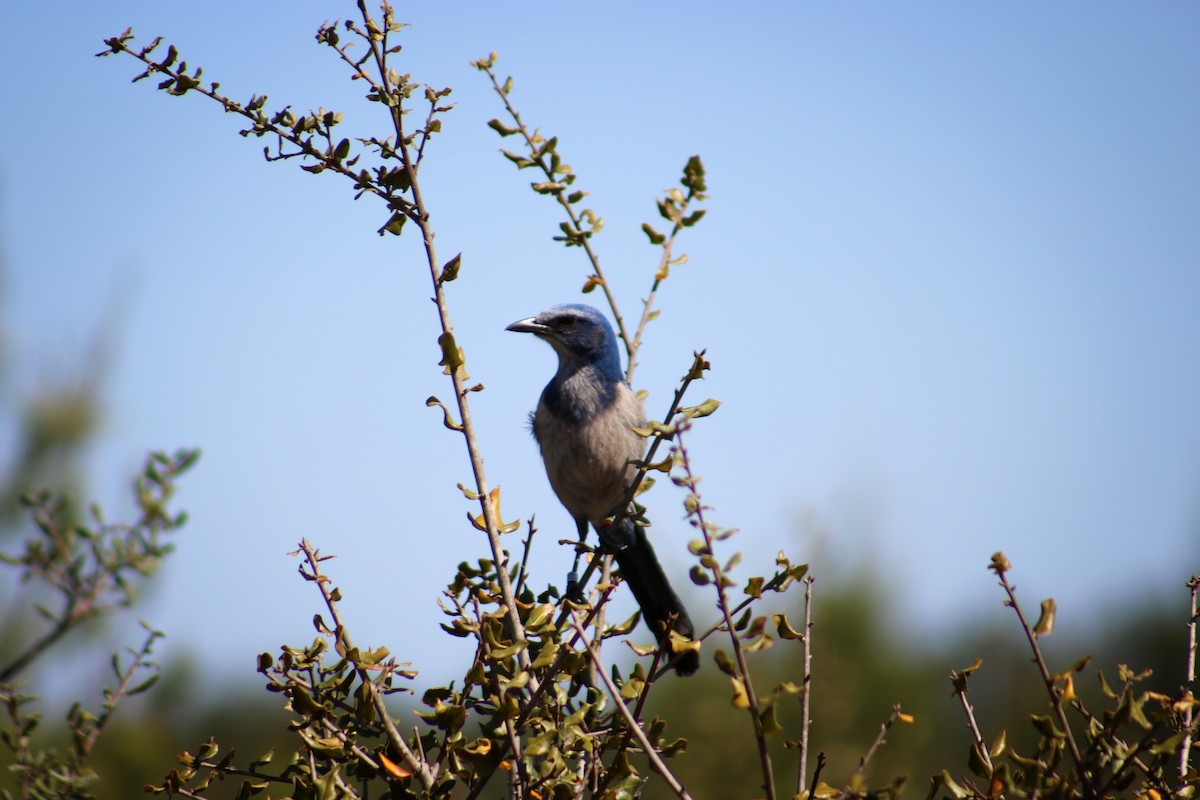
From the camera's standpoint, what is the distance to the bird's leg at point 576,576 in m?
2.60

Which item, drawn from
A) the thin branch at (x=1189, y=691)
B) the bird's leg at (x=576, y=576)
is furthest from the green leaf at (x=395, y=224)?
the thin branch at (x=1189, y=691)

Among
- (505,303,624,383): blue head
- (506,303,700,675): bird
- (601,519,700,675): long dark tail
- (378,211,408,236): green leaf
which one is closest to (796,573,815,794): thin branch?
(378,211,408,236): green leaf

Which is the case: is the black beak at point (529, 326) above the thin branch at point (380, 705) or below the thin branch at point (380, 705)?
above

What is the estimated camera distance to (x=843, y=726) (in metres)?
12.2

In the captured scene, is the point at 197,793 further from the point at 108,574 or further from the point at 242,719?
the point at 242,719

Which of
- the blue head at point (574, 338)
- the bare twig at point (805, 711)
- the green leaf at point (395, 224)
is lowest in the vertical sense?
the bare twig at point (805, 711)

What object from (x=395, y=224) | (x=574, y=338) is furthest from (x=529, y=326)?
(x=395, y=224)

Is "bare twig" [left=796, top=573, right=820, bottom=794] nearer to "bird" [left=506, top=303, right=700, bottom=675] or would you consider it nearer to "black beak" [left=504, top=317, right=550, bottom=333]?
"bird" [left=506, top=303, right=700, bottom=675]

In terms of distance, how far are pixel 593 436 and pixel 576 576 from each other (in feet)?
3.40

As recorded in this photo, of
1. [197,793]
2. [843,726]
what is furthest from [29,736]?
[843,726]

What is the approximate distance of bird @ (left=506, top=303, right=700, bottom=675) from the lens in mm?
4242

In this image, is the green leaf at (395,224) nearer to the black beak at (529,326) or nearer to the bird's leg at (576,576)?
the bird's leg at (576,576)

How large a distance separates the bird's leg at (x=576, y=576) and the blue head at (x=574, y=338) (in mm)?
693

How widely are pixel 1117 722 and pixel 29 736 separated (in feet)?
9.52
